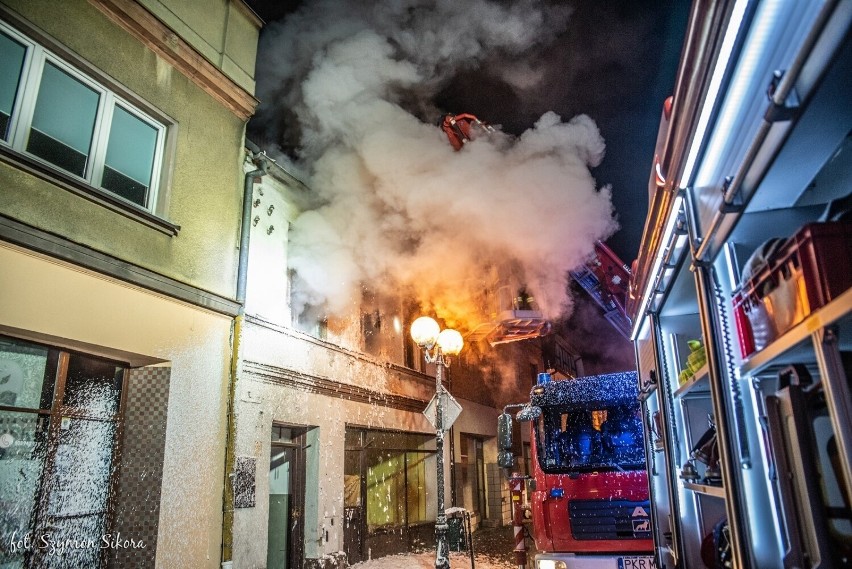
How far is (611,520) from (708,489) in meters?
4.30

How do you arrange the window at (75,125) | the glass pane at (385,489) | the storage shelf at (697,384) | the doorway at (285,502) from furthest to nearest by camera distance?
the glass pane at (385,489), the doorway at (285,502), the window at (75,125), the storage shelf at (697,384)

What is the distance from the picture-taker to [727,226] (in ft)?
7.27

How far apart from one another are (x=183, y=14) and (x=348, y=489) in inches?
325

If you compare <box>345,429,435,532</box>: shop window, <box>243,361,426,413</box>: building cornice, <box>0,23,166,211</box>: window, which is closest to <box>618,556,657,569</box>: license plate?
<box>243,361,426,413</box>: building cornice

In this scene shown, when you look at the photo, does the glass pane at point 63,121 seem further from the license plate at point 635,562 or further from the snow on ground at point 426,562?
the snow on ground at point 426,562

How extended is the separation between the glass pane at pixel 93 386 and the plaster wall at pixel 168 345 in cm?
19

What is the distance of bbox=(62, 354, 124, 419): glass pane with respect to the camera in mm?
5867

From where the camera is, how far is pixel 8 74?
5523 mm

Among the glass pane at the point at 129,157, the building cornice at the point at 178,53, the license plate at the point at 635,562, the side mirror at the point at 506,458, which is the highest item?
the building cornice at the point at 178,53

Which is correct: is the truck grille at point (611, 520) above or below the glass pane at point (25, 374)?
below

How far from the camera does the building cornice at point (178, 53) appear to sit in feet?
21.9

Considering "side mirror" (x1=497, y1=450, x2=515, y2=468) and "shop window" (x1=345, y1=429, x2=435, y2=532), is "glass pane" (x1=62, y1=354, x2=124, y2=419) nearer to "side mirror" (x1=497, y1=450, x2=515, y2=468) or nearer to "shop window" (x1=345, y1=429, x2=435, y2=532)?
"side mirror" (x1=497, y1=450, x2=515, y2=468)

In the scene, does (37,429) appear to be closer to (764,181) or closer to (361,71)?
(764,181)

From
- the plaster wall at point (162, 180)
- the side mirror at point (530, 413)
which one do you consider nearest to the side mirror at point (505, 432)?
the side mirror at point (530, 413)
